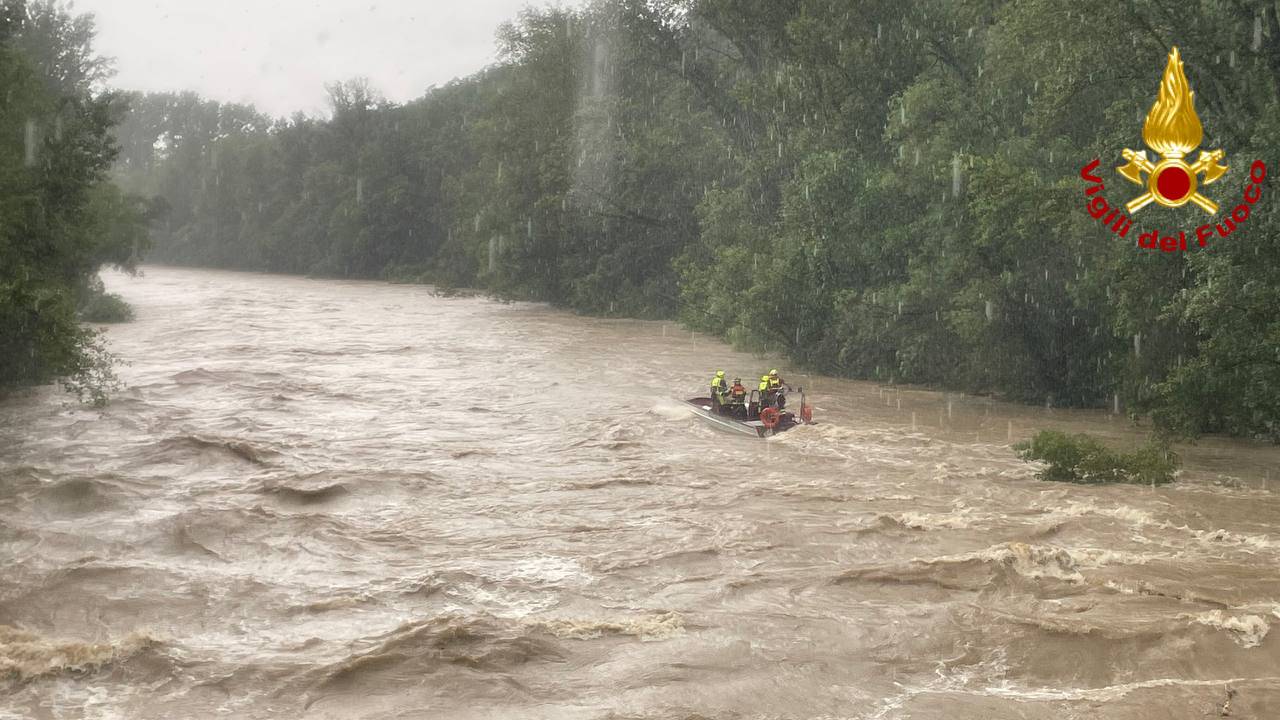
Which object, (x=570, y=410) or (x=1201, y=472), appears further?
(x=570, y=410)

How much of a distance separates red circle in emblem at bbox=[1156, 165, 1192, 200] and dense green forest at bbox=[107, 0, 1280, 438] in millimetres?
573

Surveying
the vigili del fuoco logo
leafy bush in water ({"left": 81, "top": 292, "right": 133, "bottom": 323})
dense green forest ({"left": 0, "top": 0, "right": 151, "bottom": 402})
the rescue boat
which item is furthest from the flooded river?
leafy bush in water ({"left": 81, "top": 292, "right": 133, "bottom": 323})

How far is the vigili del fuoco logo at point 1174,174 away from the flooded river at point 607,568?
12.2ft

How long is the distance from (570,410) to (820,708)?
49.7ft

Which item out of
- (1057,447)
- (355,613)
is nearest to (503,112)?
(1057,447)

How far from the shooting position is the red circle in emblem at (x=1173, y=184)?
15.1m

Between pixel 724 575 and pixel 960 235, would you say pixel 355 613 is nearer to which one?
pixel 724 575

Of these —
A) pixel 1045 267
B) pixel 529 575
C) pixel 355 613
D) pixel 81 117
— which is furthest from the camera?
pixel 1045 267

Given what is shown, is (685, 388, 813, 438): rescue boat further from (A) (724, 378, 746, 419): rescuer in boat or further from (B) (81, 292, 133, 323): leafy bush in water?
(B) (81, 292, 133, 323): leafy bush in water

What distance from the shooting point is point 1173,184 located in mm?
16156

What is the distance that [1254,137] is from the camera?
16344mm

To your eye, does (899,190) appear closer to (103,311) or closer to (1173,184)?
(1173,184)

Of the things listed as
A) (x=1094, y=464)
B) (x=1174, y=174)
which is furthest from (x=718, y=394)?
(x=1174, y=174)

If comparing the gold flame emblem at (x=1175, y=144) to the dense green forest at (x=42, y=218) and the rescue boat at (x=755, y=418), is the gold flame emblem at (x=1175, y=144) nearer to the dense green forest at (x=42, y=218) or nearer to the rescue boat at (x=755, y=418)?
the rescue boat at (x=755, y=418)
